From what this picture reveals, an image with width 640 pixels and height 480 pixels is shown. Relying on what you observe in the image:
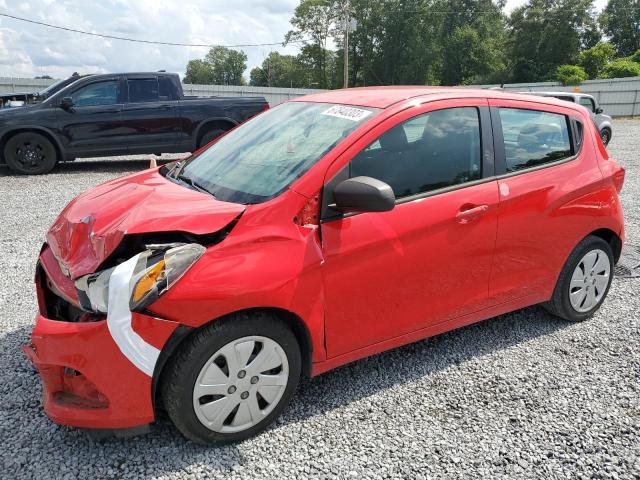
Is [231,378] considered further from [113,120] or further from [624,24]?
[624,24]

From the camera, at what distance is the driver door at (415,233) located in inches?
103

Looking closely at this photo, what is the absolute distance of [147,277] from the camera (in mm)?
2176

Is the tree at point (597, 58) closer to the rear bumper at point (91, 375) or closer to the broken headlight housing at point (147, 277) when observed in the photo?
the broken headlight housing at point (147, 277)

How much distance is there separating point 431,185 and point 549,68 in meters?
60.0

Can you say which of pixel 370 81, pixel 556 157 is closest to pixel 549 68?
pixel 370 81

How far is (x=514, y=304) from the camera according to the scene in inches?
135

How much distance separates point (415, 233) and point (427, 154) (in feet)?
1.61

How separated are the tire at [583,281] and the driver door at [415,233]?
0.83 m

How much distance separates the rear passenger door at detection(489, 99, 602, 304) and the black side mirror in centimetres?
855

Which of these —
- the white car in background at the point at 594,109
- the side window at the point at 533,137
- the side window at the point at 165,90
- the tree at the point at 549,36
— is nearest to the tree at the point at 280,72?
the tree at the point at 549,36

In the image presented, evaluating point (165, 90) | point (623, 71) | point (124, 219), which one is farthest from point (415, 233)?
point (623, 71)

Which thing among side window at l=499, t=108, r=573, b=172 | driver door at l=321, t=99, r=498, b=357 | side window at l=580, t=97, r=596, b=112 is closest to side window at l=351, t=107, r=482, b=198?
driver door at l=321, t=99, r=498, b=357

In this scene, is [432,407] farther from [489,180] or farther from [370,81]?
[370,81]

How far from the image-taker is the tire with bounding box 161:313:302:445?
7.48 feet
